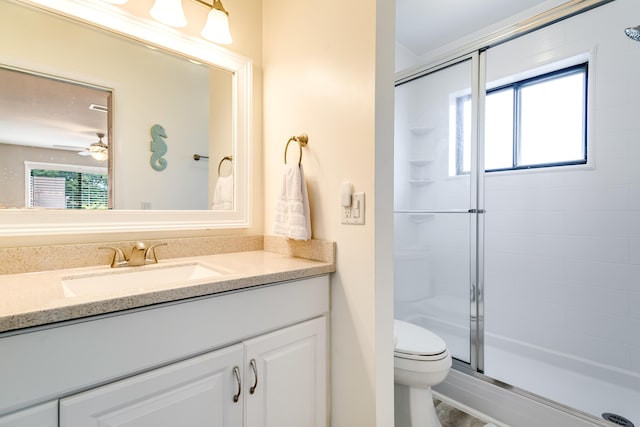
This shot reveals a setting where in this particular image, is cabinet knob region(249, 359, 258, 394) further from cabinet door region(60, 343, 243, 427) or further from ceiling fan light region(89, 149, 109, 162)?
ceiling fan light region(89, 149, 109, 162)

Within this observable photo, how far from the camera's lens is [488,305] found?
8.02ft

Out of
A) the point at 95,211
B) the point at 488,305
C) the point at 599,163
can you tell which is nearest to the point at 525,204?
the point at 599,163

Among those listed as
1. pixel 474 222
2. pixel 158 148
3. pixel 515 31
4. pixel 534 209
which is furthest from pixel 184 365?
pixel 534 209

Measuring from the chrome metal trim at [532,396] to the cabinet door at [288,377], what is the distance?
1.05 meters

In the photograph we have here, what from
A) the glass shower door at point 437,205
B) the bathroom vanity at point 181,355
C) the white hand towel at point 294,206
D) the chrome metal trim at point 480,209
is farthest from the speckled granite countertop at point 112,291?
the glass shower door at point 437,205

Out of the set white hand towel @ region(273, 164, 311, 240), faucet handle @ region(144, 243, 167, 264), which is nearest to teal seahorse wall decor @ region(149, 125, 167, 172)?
faucet handle @ region(144, 243, 167, 264)

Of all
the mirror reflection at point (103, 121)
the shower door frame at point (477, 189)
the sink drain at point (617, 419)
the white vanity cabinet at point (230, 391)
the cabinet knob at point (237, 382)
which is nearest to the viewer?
the white vanity cabinet at point (230, 391)

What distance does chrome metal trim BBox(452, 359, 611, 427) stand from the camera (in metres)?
1.36

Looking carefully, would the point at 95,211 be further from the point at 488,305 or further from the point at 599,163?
the point at 599,163

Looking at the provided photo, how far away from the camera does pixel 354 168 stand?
1129mm

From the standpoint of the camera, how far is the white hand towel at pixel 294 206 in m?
1.24

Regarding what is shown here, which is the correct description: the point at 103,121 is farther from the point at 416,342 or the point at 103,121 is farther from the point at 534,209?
the point at 534,209

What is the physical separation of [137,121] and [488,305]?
8.92 ft

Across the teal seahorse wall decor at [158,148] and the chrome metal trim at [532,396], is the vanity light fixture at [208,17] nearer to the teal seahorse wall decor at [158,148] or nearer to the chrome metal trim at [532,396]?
the teal seahorse wall decor at [158,148]
